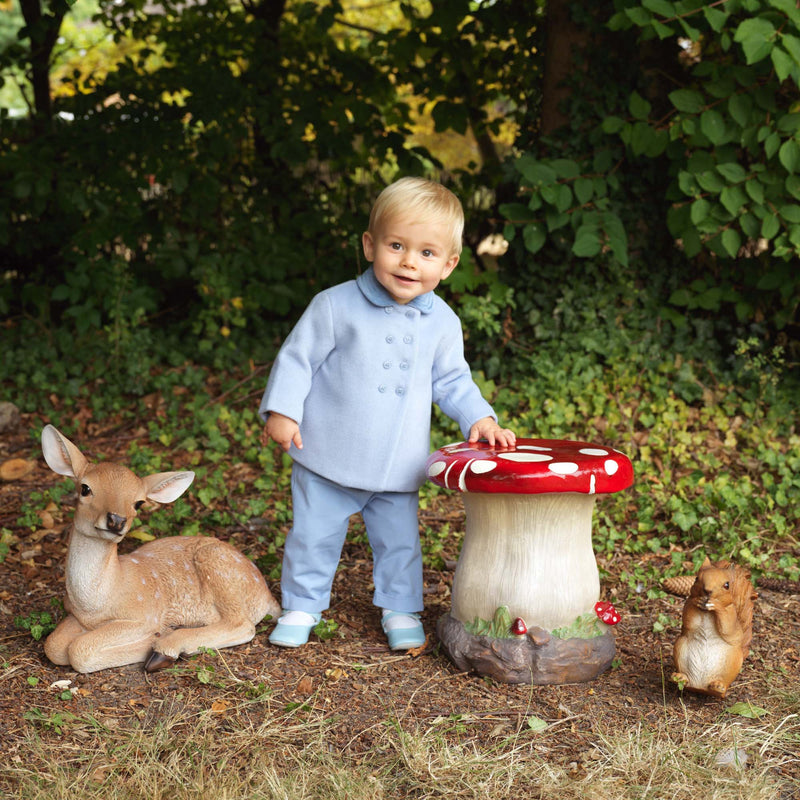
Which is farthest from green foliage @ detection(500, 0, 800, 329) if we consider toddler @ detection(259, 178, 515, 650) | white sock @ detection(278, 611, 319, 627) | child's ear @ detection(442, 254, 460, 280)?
white sock @ detection(278, 611, 319, 627)

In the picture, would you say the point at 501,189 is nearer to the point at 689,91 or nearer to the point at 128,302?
the point at 689,91

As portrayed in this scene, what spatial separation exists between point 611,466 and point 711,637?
596mm

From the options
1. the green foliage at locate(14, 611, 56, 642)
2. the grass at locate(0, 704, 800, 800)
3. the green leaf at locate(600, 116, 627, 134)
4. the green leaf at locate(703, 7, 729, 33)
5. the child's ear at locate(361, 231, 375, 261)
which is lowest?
the grass at locate(0, 704, 800, 800)

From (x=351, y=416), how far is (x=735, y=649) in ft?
4.67

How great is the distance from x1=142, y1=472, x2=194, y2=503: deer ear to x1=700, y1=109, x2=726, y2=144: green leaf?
3.22m

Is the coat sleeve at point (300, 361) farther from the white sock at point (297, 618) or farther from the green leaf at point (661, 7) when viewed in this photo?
the green leaf at point (661, 7)

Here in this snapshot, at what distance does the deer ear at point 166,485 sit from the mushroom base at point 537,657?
107 cm

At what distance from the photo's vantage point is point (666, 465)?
4.80 m

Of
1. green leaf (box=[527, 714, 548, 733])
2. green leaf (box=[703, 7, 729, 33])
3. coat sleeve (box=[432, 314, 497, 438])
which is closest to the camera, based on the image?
green leaf (box=[527, 714, 548, 733])

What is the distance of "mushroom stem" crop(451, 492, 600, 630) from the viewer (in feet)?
9.53

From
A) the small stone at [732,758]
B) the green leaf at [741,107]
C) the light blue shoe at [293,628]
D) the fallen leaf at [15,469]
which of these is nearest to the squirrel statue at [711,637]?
the small stone at [732,758]

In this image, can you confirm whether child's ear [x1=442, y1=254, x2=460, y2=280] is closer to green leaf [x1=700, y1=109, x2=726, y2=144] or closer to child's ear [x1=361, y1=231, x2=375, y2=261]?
child's ear [x1=361, y1=231, x2=375, y2=261]

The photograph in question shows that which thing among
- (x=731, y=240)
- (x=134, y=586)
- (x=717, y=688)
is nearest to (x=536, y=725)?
(x=717, y=688)

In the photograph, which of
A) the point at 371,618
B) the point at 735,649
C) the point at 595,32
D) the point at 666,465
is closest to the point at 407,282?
the point at 371,618
